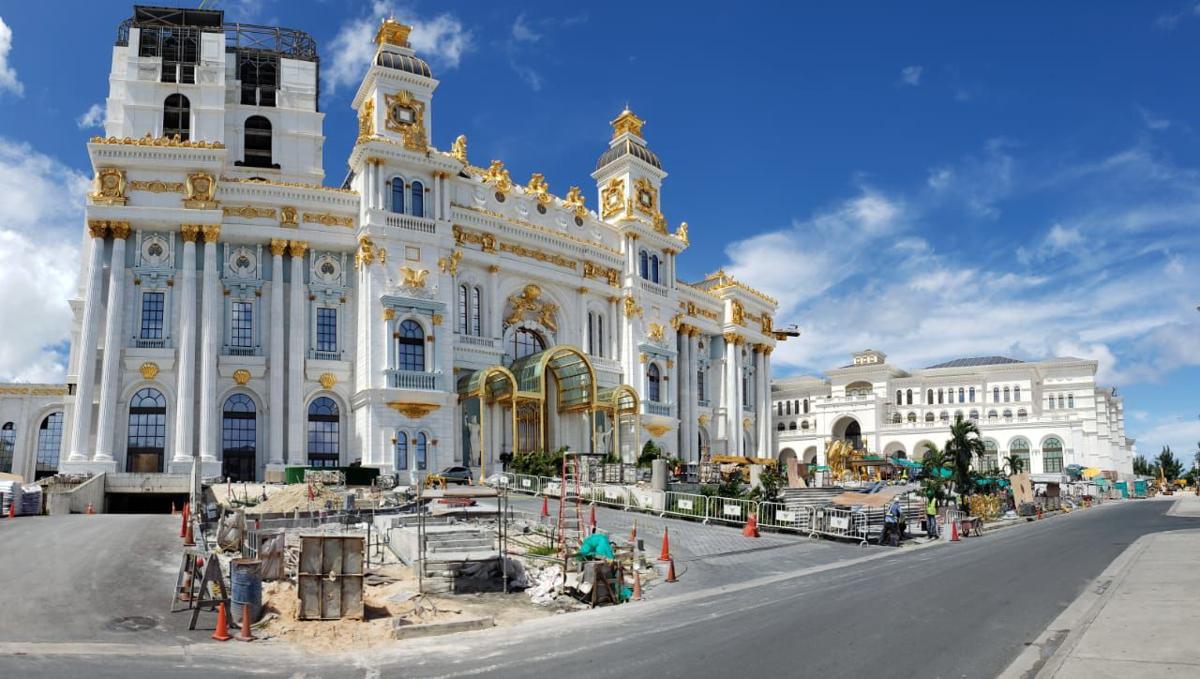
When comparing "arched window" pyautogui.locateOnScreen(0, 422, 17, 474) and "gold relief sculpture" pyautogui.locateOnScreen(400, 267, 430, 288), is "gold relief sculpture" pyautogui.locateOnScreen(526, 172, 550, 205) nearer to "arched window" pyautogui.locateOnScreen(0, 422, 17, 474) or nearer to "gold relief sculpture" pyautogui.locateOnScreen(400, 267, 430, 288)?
"gold relief sculpture" pyautogui.locateOnScreen(400, 267, 430, 288)

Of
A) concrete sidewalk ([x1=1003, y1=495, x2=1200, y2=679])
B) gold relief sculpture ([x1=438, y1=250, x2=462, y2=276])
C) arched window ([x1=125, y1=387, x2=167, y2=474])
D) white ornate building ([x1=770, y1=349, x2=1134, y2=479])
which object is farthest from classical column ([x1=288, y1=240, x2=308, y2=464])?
white ornate building ([x1=770, y1=349, x2=1134, y2=479])

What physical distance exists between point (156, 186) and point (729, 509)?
3150 centimetres

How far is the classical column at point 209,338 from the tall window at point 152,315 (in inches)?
80.7

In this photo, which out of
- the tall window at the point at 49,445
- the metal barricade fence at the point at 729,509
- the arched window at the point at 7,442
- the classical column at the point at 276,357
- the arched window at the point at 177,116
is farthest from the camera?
the tall window at the point at 49,445

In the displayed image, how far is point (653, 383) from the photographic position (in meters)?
62.7

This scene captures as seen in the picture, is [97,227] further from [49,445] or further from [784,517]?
[784,517]

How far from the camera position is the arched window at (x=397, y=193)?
5000cm

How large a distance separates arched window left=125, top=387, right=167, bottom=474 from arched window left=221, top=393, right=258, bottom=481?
2738 mm

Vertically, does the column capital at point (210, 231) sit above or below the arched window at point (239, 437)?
above

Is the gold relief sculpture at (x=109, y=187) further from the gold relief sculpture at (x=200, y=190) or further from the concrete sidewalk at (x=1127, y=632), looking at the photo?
the concrete sidewalk at (x=1127, y=632)

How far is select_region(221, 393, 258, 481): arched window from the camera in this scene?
4702 centimetres

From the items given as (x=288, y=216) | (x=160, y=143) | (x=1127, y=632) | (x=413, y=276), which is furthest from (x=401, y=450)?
(x=1127, y=632)

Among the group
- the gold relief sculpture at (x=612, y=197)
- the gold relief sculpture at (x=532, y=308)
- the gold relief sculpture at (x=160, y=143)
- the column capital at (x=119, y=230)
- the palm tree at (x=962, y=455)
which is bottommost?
the palm tree at (x=962, y=455)

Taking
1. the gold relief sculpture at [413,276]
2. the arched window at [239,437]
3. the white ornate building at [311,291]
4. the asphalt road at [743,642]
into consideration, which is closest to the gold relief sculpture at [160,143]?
the white ornate building at [311,291]
